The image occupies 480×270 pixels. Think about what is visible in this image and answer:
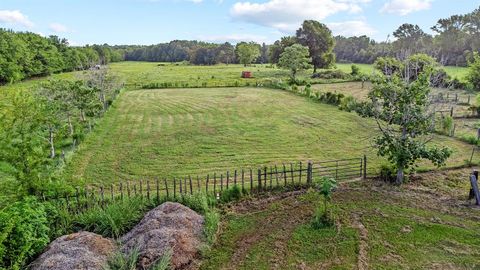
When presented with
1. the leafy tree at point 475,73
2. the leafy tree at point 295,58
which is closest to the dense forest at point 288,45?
the leafy tree at point 475,73

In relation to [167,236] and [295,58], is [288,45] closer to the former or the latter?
[295,58]

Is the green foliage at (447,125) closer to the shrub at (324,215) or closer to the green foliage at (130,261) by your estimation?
the shrub at (324,215)

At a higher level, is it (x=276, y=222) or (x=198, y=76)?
(x=198, y=76)

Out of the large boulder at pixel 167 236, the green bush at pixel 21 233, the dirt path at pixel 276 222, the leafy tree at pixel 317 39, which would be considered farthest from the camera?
the leafy tree at pixel 317 39

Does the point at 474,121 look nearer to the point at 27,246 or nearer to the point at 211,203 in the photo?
the point at 211,203

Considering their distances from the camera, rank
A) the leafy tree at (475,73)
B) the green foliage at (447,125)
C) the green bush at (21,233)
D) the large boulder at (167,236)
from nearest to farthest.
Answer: the green bush at (21,233)
the large boulder at (167,236)
the green foliage at (447,125)
the leafy tree at (475,73)

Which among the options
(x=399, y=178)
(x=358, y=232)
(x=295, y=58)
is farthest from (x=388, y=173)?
(x=295, y=58)

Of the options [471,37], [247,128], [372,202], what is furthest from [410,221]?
[471,37]
